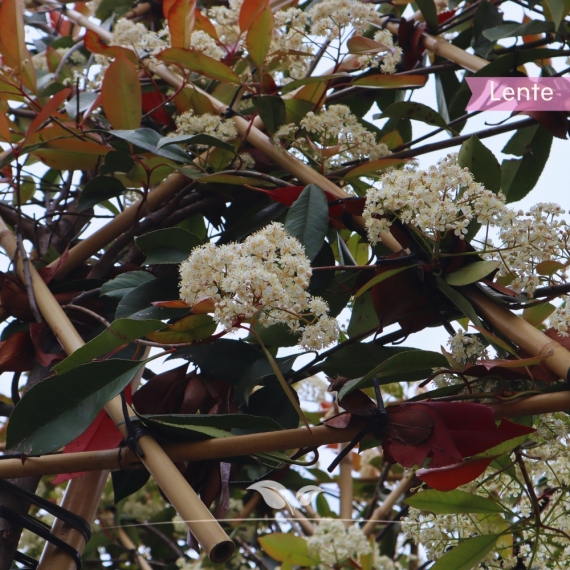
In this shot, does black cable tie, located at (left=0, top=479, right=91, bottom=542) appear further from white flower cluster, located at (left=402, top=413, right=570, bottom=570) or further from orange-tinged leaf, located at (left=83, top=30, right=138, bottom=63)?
orange-tinged leaf, located at (left=83, top=30, right=138, bottom=63)

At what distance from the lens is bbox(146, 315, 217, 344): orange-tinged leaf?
508 mm

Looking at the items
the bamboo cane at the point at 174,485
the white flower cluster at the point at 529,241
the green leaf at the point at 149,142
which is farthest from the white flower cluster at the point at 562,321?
the green leaf at the point at 149,142

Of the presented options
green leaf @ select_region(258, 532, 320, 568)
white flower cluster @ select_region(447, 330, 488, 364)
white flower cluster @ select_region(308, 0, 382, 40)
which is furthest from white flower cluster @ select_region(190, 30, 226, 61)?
green leaf @ select_region(258, 532, 320, 568)

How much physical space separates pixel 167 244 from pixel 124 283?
54 mm

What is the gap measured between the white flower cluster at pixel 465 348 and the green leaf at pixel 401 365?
15 mm

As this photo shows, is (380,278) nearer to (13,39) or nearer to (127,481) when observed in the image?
(127,481)

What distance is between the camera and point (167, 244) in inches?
23.9

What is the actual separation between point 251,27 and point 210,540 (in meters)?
0.51

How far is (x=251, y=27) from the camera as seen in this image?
701 mm

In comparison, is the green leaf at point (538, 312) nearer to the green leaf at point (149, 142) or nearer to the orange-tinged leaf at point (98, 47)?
the green leaf at point (149, 142)

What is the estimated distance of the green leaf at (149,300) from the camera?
56 centimetres

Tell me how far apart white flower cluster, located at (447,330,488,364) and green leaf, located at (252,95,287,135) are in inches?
11.7

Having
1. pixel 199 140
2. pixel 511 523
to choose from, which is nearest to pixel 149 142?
pixel 199 140

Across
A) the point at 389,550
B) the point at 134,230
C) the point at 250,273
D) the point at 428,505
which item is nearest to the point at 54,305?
the point at 134,230
